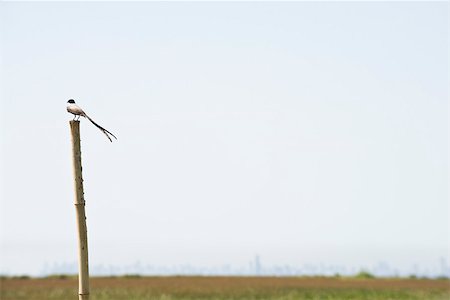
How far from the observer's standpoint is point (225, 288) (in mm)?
36062

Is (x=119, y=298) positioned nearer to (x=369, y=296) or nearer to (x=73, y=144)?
(x=369, y=296)

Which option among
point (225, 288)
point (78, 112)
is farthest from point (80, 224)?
point (225, 288)

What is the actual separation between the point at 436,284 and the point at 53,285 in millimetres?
17775

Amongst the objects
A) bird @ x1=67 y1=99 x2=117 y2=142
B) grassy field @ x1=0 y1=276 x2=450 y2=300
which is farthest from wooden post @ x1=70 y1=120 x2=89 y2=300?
grassy field @ x1=0 y1=276 x2=450 y2=300

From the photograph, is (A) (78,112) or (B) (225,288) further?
(B) (225,288)

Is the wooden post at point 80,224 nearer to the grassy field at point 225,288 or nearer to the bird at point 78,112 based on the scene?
the bird at point 78,112

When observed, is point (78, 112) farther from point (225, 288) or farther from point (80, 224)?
point (225, 288)

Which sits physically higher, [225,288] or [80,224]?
[80,224]

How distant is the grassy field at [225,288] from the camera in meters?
33.6

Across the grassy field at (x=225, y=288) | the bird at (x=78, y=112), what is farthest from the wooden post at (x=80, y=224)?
the grassy field at (x=225, y=288)

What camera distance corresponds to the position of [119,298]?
32.2m

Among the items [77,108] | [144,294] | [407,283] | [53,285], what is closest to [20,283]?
[53,285]

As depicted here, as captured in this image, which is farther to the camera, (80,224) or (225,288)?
(225,288)

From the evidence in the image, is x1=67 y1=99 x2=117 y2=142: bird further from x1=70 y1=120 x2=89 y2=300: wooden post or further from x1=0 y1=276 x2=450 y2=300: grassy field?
x1=0 y1=276 x2=450 y2=300: grassy field
